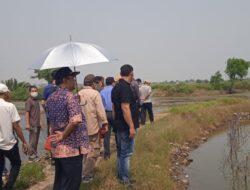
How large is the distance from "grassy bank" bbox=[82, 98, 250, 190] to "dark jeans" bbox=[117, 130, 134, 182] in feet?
0.61

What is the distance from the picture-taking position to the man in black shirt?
5668mm

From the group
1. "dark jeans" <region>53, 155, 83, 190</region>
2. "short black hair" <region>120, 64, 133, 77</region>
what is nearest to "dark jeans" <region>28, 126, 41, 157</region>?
"short black hair" <region>120, 64, 133, 77</region>

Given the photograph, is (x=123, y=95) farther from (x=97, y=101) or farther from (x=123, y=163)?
(x=123, y=163)

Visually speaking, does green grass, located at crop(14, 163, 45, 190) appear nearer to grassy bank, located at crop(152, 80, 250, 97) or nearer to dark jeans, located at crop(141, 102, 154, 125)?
dark jeans, located at crop(141, 102, 154, 125)

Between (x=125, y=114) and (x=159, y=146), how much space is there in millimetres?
4606

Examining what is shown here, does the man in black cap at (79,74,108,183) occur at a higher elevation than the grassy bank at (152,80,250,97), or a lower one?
higher

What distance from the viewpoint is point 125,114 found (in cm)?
564

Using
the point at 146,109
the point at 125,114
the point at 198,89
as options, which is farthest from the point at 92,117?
the point at 198,89

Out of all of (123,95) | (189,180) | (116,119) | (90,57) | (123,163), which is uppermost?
(90,57)

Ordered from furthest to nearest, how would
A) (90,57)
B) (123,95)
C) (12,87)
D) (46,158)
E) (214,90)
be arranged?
(214,90)
(12,87)
(46,158)
(123,95)
(90,57)

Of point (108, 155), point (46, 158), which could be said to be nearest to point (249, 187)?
point (108, 155)

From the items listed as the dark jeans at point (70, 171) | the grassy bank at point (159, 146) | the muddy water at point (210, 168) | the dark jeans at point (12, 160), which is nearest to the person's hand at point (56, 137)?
the dark jeans at point (70, 171)

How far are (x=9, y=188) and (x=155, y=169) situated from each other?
2.93 metres

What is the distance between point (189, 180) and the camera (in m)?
8.91
